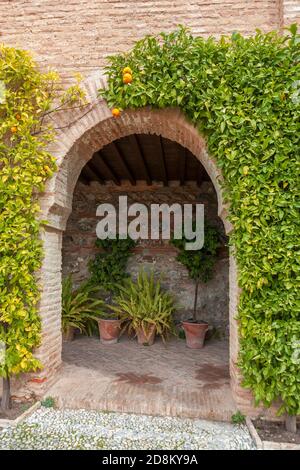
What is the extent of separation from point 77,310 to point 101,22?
13.3 feet

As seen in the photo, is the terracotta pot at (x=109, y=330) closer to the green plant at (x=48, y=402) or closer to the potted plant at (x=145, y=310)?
the potted plant at (x=145, y=310)

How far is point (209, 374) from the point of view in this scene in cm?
369

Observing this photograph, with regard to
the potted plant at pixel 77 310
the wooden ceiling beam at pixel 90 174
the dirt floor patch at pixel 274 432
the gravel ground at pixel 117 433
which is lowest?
the gravel ground at pixel 117 433

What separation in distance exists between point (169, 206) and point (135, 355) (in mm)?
2891

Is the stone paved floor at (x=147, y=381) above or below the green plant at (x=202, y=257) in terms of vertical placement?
below

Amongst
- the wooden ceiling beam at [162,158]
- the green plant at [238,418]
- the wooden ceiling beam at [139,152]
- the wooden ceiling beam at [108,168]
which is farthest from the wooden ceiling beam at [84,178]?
the green plant at [238,418]

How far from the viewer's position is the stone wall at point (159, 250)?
19.2 ft

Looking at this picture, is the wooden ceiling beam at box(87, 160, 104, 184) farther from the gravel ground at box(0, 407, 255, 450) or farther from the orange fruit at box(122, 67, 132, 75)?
the gravel ground at box(0, 407, 255, 450)

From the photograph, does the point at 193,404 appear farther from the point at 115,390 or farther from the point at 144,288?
the point at 144,288

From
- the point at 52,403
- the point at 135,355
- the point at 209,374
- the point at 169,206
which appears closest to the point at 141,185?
the point at 169,206

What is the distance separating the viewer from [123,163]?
16.8ft

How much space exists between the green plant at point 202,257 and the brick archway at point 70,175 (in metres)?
2.29

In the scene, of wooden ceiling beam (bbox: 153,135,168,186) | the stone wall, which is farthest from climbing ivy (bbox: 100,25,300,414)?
the stone wall

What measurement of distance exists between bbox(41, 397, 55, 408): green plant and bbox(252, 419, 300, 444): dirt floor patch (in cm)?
186
